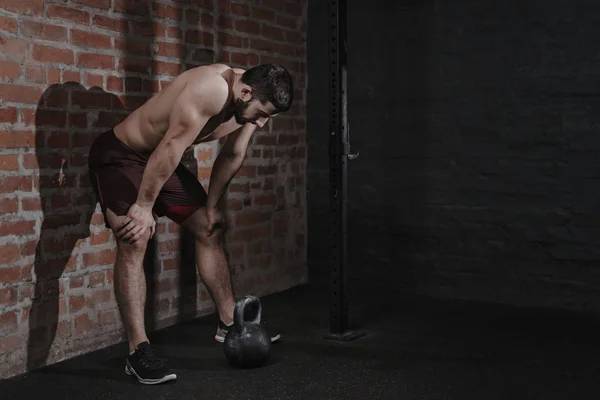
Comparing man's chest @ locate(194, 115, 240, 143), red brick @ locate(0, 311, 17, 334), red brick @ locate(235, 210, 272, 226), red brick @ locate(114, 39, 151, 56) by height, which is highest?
red brick @ locate(114, 39, 151, 56)

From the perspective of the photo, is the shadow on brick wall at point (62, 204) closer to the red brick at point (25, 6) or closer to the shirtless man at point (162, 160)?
the shirtless man at point (162, 160)

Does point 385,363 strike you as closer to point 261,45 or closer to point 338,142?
point 338,142

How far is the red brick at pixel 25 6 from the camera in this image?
11.7 feet

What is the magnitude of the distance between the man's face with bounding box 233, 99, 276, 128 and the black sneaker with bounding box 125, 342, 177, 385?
1103 mm

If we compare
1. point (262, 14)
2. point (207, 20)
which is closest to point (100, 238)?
point (207, 20)

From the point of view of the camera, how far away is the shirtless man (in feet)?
11.5

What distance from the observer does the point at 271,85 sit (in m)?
3.60

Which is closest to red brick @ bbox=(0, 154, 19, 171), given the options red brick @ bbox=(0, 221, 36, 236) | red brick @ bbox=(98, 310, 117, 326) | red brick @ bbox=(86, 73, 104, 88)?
red brick @ bbox=(0, 221, 36, 236)

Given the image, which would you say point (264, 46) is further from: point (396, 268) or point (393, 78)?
A: point (396, 268)

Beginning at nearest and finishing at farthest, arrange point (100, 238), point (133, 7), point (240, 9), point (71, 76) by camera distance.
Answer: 1. point (71, 76)
2. point (100, 238)
3. point (133, 7)
4. point (240, 9)

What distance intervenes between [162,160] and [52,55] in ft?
2.68

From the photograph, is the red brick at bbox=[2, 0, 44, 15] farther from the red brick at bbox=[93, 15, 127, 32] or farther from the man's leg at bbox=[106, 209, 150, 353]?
the man's leg at bbox=[106, 209, 150, 353]

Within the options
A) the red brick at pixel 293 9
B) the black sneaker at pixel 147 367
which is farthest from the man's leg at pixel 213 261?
the red brick at pixel 293 9

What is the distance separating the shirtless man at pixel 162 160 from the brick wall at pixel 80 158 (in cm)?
24
